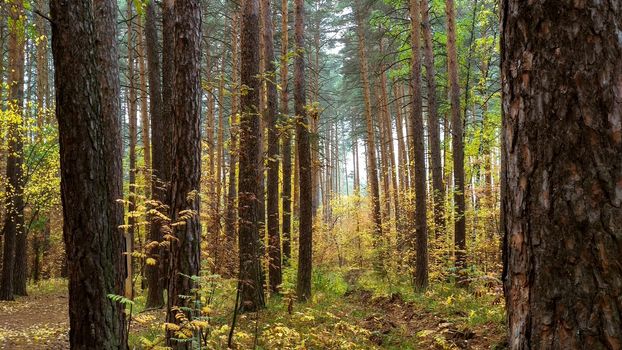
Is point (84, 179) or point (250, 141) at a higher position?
point (250, 141)

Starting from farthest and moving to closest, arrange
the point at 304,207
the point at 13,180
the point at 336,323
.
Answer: the point at 13,180
the point at 304,207
the point at 336,323

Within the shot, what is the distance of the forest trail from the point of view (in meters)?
8.63

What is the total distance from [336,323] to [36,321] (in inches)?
343

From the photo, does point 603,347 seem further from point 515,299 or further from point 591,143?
point 591,143

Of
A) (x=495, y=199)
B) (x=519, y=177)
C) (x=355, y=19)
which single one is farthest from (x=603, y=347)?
(x=355, y=19)

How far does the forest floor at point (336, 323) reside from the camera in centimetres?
679

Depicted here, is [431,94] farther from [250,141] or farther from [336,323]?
[336,323]

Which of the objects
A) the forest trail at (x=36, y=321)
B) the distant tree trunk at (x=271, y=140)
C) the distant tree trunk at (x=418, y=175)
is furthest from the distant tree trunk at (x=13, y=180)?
the distant tree trunk at (x=418, y=175)

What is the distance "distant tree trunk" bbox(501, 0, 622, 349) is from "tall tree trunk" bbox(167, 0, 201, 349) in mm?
4606

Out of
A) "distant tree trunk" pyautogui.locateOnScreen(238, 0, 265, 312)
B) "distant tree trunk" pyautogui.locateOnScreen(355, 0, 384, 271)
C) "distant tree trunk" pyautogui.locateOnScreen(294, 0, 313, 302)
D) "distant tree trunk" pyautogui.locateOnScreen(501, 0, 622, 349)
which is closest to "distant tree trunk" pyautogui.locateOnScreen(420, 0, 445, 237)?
"distant tree trunk" pyautogui.locateOnScreen(355, 0, 384, 271)

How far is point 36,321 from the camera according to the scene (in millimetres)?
11562

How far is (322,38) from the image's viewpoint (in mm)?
30859

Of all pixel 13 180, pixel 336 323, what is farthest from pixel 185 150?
pixel 13 180

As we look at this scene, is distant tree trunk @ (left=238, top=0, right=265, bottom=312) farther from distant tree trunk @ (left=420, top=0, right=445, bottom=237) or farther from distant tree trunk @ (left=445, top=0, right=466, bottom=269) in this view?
distant tree trunk @ (left=445, top=0, right=466, bottom=269)
